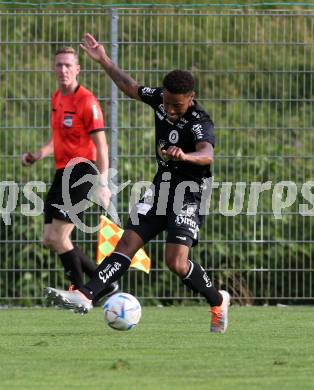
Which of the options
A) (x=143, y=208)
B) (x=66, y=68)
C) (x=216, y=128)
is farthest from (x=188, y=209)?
(x=216, y=128)

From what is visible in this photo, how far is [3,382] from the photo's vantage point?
6047 millimetres

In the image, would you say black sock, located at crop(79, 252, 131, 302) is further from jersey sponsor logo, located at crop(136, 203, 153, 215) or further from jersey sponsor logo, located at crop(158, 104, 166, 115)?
jersey sponsor logo, located at crop(158, 104, 166, 115)

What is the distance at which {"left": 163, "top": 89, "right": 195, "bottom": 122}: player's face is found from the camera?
328 inches

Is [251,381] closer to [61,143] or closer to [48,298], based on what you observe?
[48,298]

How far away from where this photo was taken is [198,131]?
8.43 m

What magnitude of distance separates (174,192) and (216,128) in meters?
4.16

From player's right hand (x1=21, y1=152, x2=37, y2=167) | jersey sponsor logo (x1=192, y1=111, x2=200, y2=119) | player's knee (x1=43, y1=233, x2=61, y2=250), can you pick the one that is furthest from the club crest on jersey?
jersey sponsor logo (x1=192, y1=111, x2=200, y2=119)

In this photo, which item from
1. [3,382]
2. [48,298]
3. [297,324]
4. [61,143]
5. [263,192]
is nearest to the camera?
[3,382]

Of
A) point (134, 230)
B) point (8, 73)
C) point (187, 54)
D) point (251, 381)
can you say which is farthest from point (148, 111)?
point (251, 381)

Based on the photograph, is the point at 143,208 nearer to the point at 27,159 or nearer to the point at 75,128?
the point at 27,159

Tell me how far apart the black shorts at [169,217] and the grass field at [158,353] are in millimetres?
750

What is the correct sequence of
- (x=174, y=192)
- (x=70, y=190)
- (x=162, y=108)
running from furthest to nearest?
(x=70, y=190) < (x=162, y=108) < (x=174, y=192)

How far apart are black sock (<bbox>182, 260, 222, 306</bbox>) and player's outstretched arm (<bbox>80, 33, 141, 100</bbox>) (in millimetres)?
1358

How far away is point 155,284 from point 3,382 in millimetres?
6708
